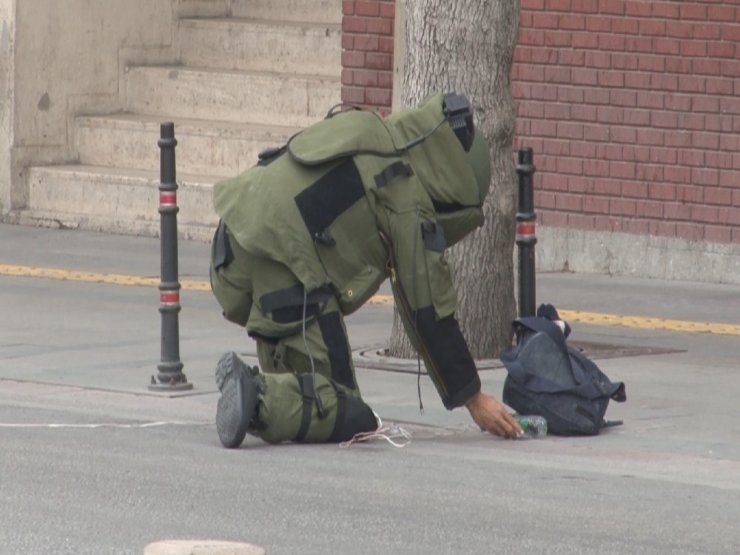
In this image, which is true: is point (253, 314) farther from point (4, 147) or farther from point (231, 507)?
point (4, 147)

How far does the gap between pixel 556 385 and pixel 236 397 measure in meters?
1.38

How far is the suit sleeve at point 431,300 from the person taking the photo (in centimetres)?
840

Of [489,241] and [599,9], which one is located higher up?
[599,9]

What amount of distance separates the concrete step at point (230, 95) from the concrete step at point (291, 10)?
81 centimetres

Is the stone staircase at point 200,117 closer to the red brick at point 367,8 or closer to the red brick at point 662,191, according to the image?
the red brick at point 367,8

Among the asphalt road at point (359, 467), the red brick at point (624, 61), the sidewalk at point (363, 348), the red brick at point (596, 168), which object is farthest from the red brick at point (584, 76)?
the asphalt road at point (359, 467)

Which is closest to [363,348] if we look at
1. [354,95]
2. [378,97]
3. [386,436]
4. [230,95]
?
[386,436]

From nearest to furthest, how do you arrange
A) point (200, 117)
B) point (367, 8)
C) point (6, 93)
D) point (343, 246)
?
1. point (343, 246)
2. point (367, 8)
3. point (6, 93)
4. point (200, 117)

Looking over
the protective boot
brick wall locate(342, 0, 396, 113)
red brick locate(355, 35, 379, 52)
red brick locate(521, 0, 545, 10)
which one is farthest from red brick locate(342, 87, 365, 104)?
the protective boot

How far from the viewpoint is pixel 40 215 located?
17.0 meters

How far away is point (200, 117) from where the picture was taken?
17.4m

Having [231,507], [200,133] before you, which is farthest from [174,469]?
[200,133]

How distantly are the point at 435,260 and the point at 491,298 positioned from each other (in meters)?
2.43

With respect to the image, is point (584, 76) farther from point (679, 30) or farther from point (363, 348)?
point (363, 348)
